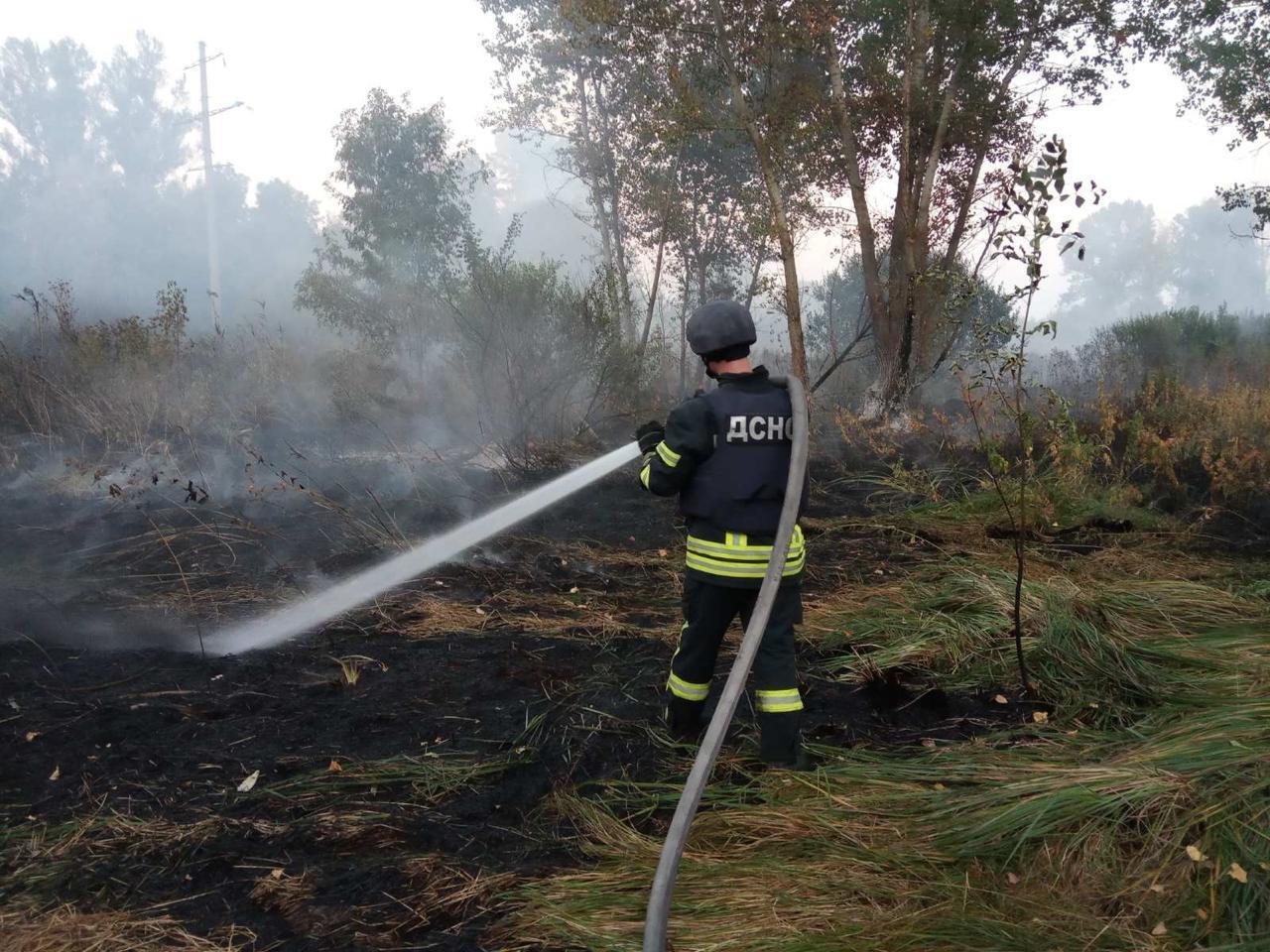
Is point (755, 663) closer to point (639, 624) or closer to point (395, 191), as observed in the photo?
point (639, 624)

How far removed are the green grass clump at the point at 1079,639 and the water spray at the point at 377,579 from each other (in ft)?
6.27

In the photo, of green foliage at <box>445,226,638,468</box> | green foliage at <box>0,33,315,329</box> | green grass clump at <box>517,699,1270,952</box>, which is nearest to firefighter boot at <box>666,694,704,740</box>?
green grass clump at <box>517,699,1270,952</box>

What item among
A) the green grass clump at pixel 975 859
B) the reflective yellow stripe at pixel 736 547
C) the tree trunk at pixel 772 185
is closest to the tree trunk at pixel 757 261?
the tree trunk at pixel 772 185

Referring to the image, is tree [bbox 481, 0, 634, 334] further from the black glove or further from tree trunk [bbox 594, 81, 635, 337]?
the black glove

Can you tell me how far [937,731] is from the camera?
11.1 ft

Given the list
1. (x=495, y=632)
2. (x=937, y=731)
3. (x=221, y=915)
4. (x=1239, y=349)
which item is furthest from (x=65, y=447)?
(x=1239, y=349)

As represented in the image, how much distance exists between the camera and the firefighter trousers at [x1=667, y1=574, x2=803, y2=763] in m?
3.03

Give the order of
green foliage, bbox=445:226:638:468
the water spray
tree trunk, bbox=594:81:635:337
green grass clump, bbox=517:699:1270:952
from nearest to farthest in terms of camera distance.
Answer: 1. green grass clump, bbox=517:699:1270:952
2. the water spray
3. green foliage, bbox=445:226:638:468
4. tree trunk, bbox=594:81:635:337

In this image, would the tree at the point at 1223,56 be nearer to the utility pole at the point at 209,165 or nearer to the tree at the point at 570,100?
the tree at the point at 570,100

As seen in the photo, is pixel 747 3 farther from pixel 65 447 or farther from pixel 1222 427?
pixel 65 447

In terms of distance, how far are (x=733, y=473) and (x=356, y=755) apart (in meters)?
1.69

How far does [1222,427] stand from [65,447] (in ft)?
36.4

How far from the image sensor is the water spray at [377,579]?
458 centimetres

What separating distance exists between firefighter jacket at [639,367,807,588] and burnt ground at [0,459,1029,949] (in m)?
0.75
